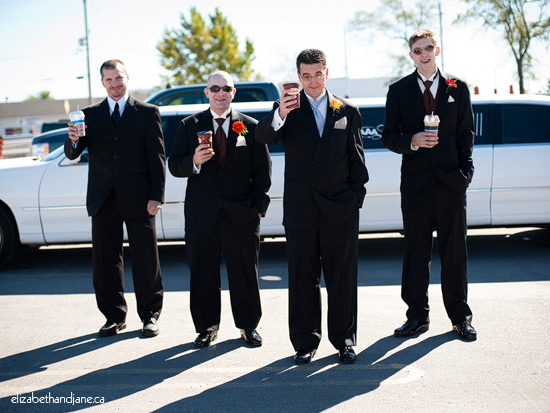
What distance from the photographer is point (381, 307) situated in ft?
17.7

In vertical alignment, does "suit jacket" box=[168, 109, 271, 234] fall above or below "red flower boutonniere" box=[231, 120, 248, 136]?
below

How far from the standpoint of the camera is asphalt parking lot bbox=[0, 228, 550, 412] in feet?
11.4

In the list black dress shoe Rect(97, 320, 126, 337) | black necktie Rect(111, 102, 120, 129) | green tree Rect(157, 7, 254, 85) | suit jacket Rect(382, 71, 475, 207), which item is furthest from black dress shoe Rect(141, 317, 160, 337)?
green tree Rect(157, 7, 254, 85)

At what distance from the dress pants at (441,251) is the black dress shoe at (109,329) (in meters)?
2.36

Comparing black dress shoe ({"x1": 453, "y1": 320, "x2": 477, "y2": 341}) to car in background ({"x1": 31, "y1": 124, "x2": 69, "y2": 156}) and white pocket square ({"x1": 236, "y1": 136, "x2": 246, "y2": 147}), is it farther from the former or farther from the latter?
car in background ({"x1": 31, "y1": 124, "x2": 69, "y2": 156})

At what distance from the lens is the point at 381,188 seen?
7016 millimetres

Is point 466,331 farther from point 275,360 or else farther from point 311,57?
point 311,57

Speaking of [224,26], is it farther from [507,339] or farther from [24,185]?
[507,339]

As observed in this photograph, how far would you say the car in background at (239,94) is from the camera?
10914 mm

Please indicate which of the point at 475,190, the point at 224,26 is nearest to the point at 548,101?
the point at 475,190

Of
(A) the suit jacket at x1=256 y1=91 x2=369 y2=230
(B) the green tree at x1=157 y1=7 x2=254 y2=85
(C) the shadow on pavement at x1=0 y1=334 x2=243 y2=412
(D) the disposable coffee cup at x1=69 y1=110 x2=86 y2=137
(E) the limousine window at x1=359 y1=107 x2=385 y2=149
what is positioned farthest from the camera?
(B) the green tree at x1=157 y1=7 x2=254 y2=85

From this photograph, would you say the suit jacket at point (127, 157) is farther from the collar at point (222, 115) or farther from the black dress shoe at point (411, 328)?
the black dress shoe at point (411, 328)

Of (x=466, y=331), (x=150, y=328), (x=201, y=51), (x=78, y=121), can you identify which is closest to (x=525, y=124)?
(x=466, y=331)

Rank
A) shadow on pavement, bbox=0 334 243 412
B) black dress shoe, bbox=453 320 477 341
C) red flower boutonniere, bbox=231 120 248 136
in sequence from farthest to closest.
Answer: black dress shoe, bbox=453 320 477 341
red flower boutonniere, bbox=231 120 248 136
shadow on pavement, bbox=0 334 243 412
